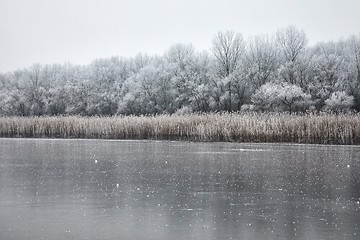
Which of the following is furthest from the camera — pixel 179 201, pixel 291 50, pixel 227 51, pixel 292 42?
pixel 227 51

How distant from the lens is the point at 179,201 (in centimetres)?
750

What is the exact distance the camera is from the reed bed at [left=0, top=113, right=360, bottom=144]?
863 inches

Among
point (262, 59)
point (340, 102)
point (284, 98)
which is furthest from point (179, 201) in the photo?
point (262, 59)

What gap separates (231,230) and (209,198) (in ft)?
7.07

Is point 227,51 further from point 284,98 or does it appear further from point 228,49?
point 284,98

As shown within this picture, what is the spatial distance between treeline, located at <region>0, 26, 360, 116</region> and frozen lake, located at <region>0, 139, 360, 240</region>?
37978 millimetres

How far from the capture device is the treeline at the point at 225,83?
51219mm

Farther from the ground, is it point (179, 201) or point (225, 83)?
point (225, 83)

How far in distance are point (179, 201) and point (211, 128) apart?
17601 millimetres

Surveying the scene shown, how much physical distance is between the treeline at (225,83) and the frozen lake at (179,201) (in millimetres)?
37978

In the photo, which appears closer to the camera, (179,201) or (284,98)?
(179,201)

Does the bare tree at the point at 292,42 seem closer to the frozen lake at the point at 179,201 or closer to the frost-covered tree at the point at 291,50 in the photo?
the frost-covered tree at the point at 291,50

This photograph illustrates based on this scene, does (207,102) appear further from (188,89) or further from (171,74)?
(171,74)

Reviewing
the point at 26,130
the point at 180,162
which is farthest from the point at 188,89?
the point at 180,162
